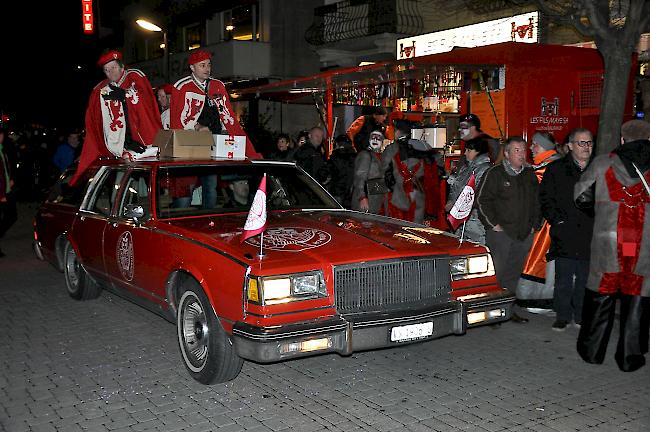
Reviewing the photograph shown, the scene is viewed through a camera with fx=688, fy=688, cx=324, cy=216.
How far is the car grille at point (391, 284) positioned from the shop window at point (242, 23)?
2072cm

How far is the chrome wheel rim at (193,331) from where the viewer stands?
5.04 m

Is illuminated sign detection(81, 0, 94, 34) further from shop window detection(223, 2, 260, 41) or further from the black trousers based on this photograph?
the black trousers

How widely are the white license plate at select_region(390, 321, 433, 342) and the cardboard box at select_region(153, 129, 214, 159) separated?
3.01 metres

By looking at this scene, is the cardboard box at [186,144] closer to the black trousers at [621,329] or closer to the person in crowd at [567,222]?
the person in crowd at [567,222]

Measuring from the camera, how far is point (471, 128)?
785 centimetres

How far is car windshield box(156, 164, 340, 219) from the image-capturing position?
237 inches

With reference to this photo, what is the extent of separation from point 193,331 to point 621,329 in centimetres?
329

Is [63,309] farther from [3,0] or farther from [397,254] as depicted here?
[3,0]

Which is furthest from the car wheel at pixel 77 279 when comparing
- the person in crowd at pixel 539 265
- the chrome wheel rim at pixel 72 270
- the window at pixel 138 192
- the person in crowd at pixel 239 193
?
the person in crowd at pixel 539 265

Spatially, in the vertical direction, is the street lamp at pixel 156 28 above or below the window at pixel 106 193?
above

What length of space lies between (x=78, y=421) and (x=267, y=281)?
4.93ft

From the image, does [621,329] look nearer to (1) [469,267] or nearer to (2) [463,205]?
(1) [469,267]

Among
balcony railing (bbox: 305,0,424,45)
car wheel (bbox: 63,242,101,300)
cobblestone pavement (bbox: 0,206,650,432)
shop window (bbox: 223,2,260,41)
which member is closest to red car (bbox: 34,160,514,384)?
cobblestone pavement (bbox: 0,206,650,432)

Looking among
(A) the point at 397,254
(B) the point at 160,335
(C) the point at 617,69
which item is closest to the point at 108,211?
(B) the point at 160,335
